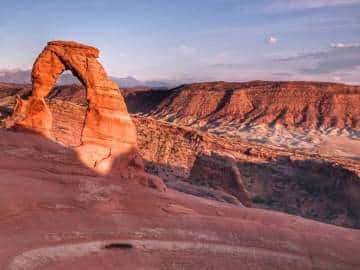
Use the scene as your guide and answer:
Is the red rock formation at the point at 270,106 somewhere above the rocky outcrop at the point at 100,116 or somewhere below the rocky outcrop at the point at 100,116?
below

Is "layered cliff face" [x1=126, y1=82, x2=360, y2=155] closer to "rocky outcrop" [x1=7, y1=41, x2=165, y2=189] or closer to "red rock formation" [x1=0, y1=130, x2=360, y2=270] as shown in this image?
"rocky outcrop" [x1=7, y1=41, x2=165, y2=189]

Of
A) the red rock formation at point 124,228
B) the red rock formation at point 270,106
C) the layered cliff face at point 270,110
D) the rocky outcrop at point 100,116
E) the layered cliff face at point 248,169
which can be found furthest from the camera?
the red rock formation at point 270,106

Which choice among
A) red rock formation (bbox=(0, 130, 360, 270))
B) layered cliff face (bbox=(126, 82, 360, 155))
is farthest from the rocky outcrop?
layered cliff face (bbox=(126, 82, 360, 155))

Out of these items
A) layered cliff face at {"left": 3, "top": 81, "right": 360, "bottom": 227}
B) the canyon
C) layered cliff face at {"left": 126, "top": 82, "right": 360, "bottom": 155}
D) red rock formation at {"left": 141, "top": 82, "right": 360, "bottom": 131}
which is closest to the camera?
the canyon

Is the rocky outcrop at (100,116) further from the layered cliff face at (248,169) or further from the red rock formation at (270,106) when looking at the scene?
the red rock formation at (270,106)

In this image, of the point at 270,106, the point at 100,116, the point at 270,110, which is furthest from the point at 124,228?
the point at 270,106

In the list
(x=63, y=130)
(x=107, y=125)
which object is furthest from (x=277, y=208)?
(x=107, y=125)

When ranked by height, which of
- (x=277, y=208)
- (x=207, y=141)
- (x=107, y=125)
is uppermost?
(x=107, y=125)

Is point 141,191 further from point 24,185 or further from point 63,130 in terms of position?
point 63,130

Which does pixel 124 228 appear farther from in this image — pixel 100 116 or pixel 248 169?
pixel 248 169

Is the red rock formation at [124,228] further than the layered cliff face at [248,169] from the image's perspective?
No

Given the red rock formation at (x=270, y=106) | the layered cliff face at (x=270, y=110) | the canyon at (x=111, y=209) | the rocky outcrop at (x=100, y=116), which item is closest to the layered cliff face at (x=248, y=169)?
the canyon at (x=111, y=209)
